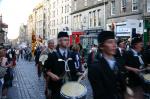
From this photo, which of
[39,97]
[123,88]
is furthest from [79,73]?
[39,97]

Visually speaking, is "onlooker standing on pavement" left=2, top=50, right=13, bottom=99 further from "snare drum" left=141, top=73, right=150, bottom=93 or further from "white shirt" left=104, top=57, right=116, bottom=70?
"white shirt" left=104, top=57, right=116, bottom=70

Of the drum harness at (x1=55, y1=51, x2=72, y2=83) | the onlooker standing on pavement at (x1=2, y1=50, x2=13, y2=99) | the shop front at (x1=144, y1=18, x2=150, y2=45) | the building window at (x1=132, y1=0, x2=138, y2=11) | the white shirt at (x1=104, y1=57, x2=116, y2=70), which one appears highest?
the building window at (x1=132, y1=0, x2=138, y2=11)

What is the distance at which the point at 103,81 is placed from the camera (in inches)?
208

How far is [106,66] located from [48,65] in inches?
122

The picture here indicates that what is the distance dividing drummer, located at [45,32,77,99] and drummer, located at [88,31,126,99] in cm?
269

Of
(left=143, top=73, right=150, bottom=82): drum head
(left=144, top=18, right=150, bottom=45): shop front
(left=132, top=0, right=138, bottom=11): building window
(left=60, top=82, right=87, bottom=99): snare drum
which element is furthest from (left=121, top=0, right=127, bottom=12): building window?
(left=60, top=82, right=87, bottom=99): snare drum

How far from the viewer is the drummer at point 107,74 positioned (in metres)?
5.26

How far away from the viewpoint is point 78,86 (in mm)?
7809

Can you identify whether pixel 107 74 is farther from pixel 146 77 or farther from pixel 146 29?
pixel 146 29

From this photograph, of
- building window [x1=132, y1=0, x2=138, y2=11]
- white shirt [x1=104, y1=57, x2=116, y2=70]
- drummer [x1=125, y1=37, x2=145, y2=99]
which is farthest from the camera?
building window [x1=132, y1=0, x2=138, y2=11]

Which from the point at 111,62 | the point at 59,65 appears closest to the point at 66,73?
the point at 59,65

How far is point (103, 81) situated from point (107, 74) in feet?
0.35

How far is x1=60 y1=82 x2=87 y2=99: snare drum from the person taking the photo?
24.7 ft

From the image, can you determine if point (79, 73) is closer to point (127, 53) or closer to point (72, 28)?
point (127, 53)
